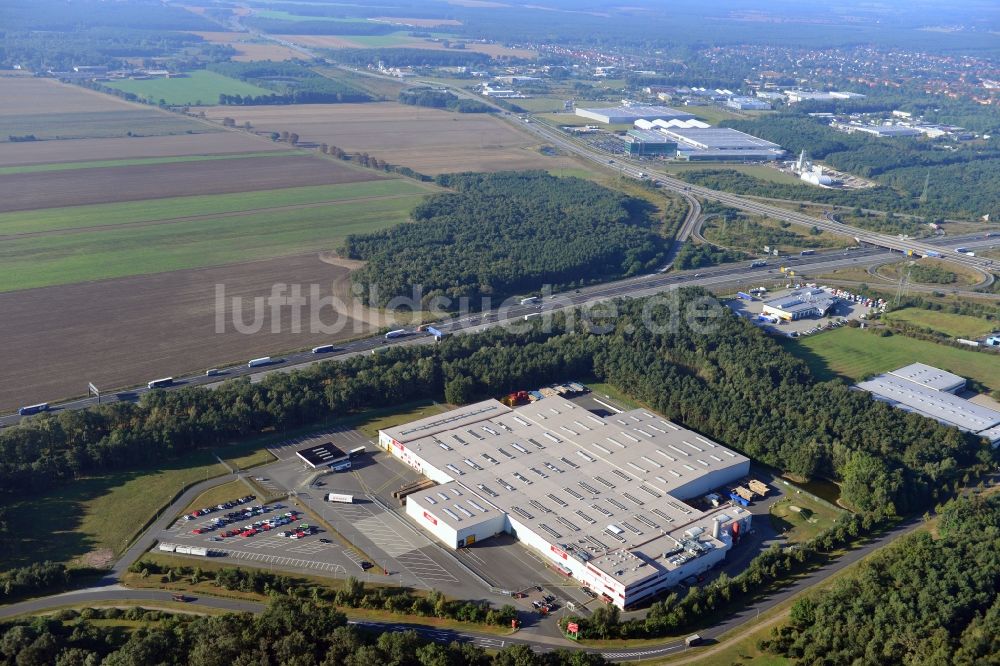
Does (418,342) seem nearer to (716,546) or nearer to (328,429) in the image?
(328,429)

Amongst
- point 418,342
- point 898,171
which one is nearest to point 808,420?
point 418,342

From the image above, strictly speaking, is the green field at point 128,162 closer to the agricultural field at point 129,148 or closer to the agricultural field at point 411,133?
the agricultural field at point 129,148

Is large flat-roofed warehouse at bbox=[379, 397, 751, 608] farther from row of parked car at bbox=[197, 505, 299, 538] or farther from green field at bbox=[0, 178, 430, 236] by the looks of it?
green field at bbox=[0, 178, 430, 236]

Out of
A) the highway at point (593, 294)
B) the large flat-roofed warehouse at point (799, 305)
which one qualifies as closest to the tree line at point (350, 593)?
the highway at point (593, 294)

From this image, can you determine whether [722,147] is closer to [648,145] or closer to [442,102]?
[648,145]

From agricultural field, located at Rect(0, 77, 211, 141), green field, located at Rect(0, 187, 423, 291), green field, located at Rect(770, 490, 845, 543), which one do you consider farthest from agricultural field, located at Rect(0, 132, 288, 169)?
green field, located at Rect(770, 490, 845, 543)

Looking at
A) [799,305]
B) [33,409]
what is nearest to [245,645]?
[33,409]
